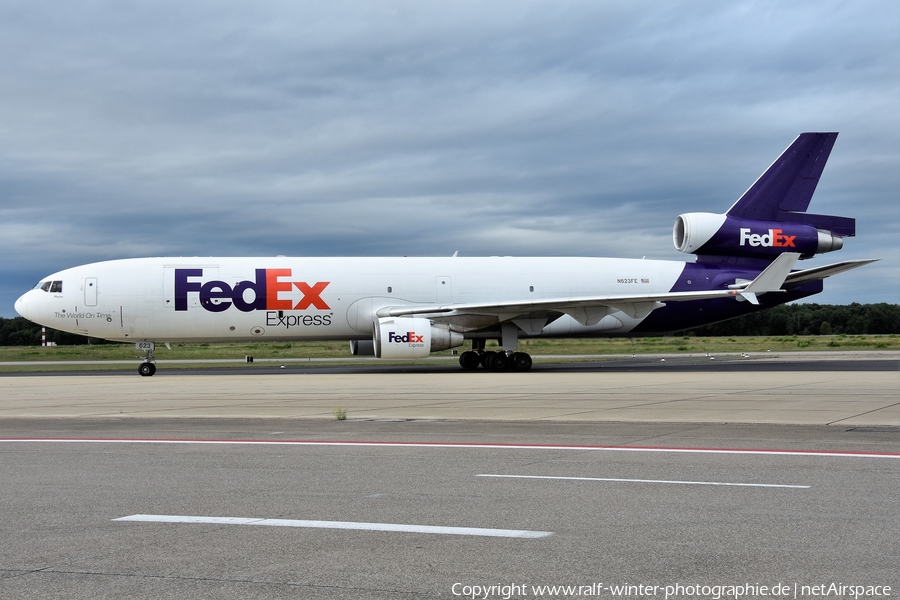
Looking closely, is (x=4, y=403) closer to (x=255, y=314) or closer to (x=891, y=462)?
(x=255, y=314)

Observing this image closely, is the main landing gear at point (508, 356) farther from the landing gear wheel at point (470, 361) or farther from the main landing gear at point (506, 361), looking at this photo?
the landing gear wheel at point (470, 361)

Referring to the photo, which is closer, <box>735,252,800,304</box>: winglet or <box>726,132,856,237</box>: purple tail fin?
<box>735,252,800,304</box>: winglet

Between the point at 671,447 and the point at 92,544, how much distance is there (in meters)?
6.49

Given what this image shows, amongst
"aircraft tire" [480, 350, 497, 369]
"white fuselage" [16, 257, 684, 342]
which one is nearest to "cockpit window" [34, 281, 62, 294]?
"white fuselage" [16, 257, 684, 342]

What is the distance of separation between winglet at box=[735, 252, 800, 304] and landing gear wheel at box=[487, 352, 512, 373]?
8189mm

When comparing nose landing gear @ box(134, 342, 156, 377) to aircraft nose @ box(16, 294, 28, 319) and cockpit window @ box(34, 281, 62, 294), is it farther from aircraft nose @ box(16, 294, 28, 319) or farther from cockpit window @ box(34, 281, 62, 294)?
aircraft nose @ box(16, 294, 28, 319)

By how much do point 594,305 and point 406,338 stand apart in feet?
21.5

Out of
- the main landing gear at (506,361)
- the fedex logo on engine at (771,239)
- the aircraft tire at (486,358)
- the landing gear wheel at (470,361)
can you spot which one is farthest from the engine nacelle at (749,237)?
A: the landing gear wheel at (470,361)

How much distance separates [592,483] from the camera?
7461 millimetres

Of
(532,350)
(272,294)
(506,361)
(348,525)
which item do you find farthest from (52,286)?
(532,350)

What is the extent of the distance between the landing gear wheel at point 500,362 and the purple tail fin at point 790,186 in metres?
10.3

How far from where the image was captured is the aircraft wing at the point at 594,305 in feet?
92.1

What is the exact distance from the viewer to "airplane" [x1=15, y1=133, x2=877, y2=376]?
29359 millimetres

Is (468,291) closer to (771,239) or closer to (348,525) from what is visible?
(771,239)
